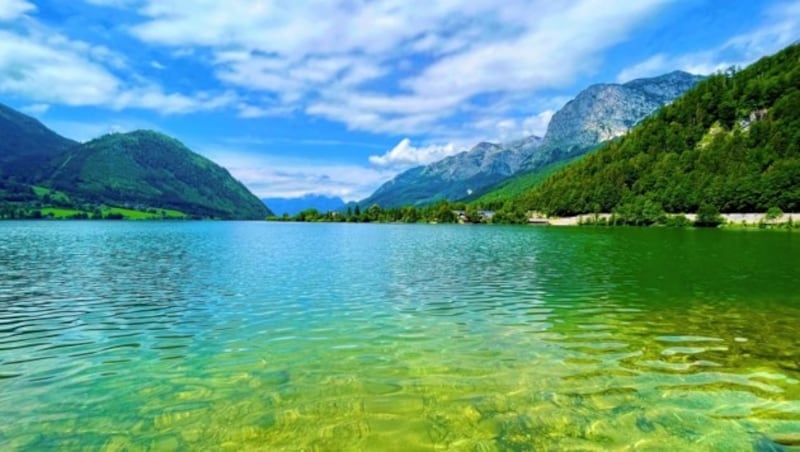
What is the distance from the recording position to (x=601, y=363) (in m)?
15.4

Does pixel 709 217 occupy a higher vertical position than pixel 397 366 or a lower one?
higher

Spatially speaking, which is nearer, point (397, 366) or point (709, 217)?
point (397, 366)

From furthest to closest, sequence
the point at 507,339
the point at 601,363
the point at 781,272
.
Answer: the point at 781,272
the point at 507,339
the point at 601,363

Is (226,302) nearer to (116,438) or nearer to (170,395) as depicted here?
(170,395)

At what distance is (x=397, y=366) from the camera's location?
15281 mm

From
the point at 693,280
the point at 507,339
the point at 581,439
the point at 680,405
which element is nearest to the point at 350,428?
the point at 581,439

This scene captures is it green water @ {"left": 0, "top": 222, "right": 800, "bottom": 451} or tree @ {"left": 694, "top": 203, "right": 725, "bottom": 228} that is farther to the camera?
tree @ {"left": 694, "top": 203, "right": 725, "bottom": 228}

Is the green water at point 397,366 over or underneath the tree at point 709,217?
underneath

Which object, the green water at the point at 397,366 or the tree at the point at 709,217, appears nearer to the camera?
the green water at the point at 397,366

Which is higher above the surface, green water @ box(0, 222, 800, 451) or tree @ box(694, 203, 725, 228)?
tree @ box(694, 203, 725, 228)

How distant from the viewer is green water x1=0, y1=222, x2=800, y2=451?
34.0 ft

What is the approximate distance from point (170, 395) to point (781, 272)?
48.5 m

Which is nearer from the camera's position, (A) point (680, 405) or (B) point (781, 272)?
(A) point (680, 405)

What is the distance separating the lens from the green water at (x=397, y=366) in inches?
408
